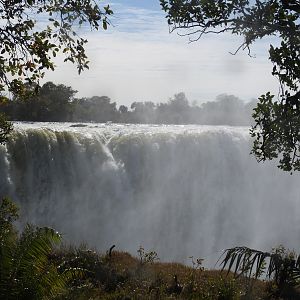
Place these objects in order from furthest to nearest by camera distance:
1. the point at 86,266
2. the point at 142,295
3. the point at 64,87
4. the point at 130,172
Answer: the point at 64,87, the point at 130,172, the point at 86,266, the point at 142,295

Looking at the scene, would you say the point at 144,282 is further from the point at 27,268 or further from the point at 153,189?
the point at 153,189

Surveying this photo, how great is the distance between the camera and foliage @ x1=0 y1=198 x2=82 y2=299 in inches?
219

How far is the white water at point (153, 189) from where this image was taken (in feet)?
65.9

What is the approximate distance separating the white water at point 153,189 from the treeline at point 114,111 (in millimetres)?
17878

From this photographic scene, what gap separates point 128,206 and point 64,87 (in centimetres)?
4223

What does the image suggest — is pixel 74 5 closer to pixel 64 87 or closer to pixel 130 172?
pixel 130 172

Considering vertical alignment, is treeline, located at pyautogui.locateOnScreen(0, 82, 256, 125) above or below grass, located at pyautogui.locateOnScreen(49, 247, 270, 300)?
above

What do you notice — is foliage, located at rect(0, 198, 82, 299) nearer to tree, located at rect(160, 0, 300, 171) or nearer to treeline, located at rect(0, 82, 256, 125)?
tree, located at rect(160, 0, 300, 171)

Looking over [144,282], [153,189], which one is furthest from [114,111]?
[144,282]

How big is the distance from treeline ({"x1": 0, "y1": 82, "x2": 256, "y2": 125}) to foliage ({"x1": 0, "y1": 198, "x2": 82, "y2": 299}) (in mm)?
34052

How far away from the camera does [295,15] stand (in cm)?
521

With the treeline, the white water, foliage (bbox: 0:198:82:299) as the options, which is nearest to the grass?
foliage (bbox: 0:198:82:299)

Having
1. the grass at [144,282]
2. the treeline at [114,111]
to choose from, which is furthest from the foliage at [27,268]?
the treeline at [114,111]

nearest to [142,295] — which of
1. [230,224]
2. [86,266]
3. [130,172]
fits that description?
[86,266]
